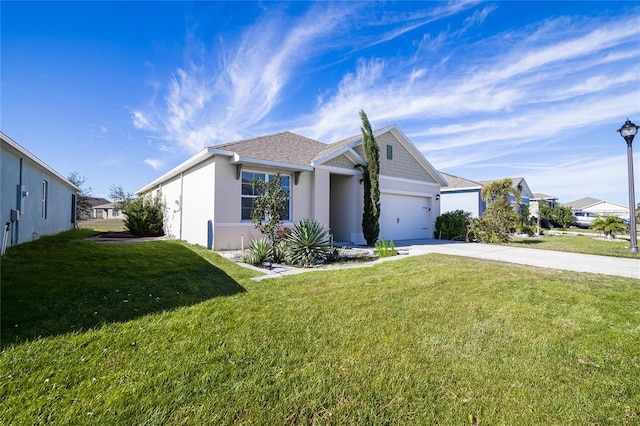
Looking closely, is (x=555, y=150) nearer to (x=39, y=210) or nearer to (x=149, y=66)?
(x=149, y=66)

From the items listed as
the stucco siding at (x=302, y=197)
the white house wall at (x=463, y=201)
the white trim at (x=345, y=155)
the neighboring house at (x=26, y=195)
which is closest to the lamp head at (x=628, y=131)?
the white trim at (x=345, y=155)

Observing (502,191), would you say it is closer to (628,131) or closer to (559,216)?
(628,131)

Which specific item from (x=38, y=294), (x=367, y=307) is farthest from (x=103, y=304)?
(x=367, y=307)

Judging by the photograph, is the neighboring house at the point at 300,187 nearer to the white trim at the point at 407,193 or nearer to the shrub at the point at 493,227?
the white trim at the point at 407,193

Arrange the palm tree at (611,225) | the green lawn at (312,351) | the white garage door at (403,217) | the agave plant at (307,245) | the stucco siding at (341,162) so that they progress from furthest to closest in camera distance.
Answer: the palm tree at (611,225)
the white garage door at (403,217)
the stucco siding at (341,162)
the agave plant at (307,245)
the green lawn at (312,351)

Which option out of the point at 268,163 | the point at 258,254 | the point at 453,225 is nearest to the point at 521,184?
the point at 453,225

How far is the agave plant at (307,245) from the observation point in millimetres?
7906

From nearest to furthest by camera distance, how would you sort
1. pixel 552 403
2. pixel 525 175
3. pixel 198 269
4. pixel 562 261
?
1. pixel 552 403
2. pixel 198 269
3. pixel 562 261
4. pixel 525 175

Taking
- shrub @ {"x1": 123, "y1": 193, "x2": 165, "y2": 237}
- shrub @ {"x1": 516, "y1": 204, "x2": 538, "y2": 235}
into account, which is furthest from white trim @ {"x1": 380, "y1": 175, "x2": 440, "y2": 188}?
shrub @ {"x1": 123, "y1": 193, "x2": 165, "y2": 237}

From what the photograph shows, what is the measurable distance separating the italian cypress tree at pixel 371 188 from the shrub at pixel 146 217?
1275 centimetres

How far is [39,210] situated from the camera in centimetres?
1130

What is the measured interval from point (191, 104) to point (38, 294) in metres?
10.7

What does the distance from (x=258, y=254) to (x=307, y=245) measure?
4.74 ft

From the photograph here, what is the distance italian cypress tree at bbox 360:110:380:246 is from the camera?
1198cm
